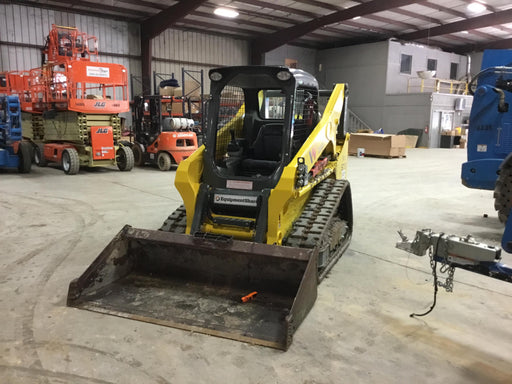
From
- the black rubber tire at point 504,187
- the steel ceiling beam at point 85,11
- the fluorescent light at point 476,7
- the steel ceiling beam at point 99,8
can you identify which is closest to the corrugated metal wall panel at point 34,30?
the steel ceiling beam at point 85,11

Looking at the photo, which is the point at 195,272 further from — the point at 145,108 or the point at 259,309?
the point at 145,108

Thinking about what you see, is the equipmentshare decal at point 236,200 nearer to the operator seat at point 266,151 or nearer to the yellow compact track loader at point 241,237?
the yellow compact track loader at point 241,237

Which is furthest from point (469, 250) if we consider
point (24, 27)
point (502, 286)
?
point (24, 27)

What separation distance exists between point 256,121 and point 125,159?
25.2 feet

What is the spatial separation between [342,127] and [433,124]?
1987cm

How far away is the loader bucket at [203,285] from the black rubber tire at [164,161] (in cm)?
828

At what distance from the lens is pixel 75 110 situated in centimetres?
1065

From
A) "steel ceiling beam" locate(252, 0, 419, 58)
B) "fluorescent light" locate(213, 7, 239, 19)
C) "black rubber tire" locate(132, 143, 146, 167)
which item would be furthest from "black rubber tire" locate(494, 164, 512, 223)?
"fluorescent light" locate(213, 7, 239, 19)

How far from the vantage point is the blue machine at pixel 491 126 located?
222 inches

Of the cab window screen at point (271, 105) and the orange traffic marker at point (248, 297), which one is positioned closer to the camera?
the orange traffic marker at point (248, 297)

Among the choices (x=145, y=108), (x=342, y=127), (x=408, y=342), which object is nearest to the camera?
(x=408, y=342)

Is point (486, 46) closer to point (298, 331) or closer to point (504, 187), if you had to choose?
point (504, 187)

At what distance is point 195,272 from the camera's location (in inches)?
148

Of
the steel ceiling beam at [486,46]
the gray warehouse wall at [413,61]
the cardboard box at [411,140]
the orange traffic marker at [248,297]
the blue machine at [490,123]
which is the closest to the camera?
the orange traffic marker at [248,297]
